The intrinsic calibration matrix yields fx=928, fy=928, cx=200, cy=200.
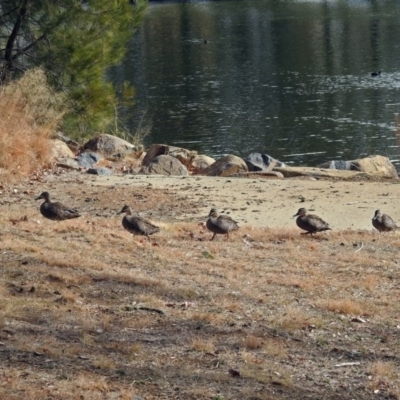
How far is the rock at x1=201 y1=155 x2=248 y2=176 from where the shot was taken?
68.8 feet

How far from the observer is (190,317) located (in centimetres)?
772

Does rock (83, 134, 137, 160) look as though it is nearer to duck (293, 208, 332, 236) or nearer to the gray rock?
the gray rock

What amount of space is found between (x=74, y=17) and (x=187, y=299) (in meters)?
15.4

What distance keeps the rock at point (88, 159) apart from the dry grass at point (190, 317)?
850cm

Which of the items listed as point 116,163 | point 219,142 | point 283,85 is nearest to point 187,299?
point 116,163

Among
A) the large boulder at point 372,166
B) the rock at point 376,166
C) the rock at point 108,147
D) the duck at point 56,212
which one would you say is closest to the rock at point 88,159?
the rock at point 108,147

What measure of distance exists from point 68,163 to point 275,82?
2483 cm

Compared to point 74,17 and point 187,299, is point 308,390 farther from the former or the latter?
point 74,17

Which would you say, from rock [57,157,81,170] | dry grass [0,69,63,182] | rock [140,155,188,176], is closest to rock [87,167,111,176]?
rock [57,157,81,170]

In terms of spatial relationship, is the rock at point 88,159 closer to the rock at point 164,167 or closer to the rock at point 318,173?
the rock at point 164,167

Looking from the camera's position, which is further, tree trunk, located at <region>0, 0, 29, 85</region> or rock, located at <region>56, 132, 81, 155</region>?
rock, located at <region>56, 132, 81, 155</region>

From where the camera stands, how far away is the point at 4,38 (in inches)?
921

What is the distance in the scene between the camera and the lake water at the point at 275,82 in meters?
30.7

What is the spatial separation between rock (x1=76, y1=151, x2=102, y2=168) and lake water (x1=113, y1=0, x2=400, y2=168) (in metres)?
6.61
